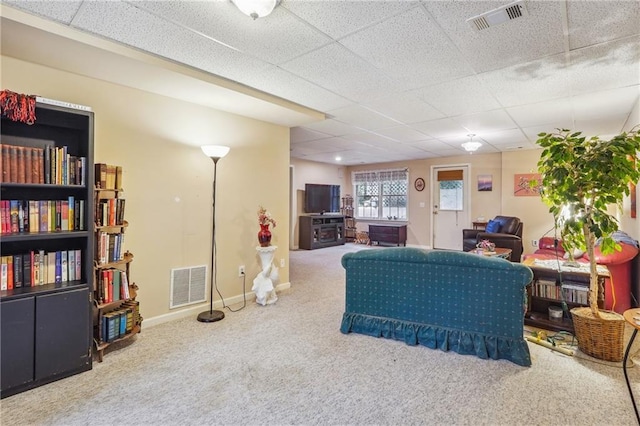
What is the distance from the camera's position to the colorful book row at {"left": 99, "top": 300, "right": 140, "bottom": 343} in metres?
2.43

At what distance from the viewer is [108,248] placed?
251cm

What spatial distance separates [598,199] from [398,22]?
2.01 m

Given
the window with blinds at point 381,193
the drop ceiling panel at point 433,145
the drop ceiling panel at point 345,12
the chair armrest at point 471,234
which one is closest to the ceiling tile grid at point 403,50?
the drop ceiling panel at point 345,12

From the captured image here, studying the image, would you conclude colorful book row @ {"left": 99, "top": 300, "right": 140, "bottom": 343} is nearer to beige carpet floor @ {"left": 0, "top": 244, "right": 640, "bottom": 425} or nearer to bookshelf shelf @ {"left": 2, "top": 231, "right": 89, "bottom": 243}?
beige carpet floor @ {"left": 0, "top": 244, "right": 640, "bottom": 425}

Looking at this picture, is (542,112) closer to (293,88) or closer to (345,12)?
(293,88)

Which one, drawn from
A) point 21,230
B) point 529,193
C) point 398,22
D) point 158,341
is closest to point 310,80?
point 398,22

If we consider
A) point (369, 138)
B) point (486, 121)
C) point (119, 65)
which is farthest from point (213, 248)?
point (486, 121)

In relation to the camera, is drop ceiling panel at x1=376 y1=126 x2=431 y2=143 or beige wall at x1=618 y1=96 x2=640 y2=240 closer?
beige wall at x1=618 y1=96 x2=640 y2=240

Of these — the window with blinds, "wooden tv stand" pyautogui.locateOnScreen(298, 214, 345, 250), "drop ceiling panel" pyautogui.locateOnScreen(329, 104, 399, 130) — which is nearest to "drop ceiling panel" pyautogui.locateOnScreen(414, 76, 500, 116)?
"drop ceiling panel" pyautogui.locateOnScreen(329, 104, 399, 130)

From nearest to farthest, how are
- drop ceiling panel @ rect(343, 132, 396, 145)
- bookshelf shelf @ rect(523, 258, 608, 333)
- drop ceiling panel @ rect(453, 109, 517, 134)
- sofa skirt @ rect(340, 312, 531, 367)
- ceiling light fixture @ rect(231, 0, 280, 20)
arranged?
ceiling light fixture @ rect(231, 0, 280, 20), sofa skirt @ rect(340, 312, 531, 367), bookshelf shelf @ rect(523, 258, 608, 333), drop ceiling panel @ rect(453, 109, 517, 134), drop ceiling panel @ rect(343, 132, 396, 145)

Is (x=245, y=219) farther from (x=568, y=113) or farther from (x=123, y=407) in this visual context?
(x=568, y=113)

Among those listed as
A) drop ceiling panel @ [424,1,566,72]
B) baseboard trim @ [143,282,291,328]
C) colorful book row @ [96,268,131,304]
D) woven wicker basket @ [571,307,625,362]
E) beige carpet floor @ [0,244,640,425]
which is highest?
drop ceiling panel @ [424,1,566,72]

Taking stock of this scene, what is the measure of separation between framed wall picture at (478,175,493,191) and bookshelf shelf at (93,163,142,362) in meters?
6.93

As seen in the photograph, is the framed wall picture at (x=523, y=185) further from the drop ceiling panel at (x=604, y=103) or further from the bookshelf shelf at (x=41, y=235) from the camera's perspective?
the bookshelf shelf at (x=41, y=235)
